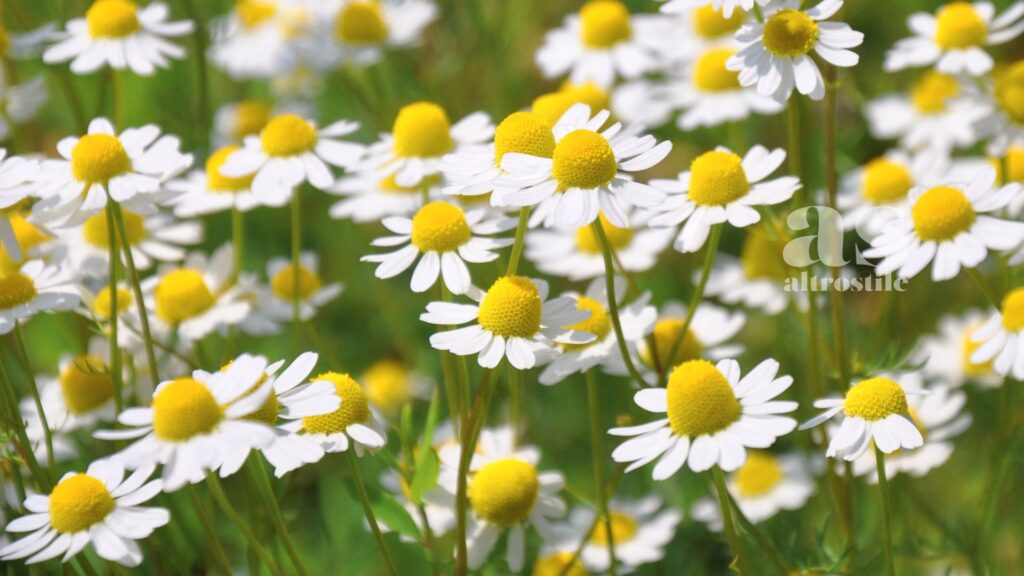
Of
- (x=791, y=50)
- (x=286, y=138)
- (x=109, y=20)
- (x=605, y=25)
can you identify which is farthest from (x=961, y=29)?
(x=109, y=20)

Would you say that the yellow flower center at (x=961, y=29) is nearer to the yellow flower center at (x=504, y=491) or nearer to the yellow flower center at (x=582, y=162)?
the yellow flower center at (x=582, y=162)

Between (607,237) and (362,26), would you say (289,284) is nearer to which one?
(607,237)

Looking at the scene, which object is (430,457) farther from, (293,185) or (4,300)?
→ (4,300)

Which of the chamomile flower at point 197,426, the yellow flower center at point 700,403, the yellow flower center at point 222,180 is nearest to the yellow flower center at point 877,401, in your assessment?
the yellow flower center at point 700,403

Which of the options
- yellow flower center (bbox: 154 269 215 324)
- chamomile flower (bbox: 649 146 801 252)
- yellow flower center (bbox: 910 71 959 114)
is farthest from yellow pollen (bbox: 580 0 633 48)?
yellow flower center (bbox: 154 269 215 324)

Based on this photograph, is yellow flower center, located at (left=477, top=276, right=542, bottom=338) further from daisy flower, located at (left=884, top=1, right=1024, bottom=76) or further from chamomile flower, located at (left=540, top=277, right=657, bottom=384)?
daisy flower, located at (left=884, top=1, right=1024, bottom=76)

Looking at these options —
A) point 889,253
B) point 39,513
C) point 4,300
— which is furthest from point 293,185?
point 889,253

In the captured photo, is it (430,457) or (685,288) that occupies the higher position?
(430,457)
